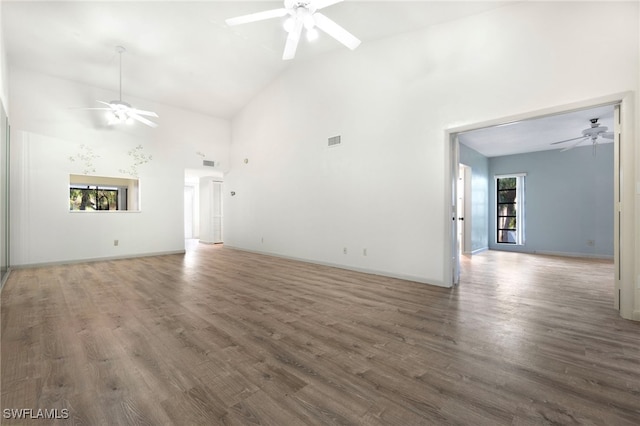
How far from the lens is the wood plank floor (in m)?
1.49

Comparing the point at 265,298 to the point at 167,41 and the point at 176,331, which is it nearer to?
the point at 176,331

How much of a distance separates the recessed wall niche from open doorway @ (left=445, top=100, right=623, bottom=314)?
7156 millimetres

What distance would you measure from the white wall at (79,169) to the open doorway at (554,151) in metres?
6.72

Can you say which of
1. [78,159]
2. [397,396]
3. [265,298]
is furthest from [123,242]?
[397,396]

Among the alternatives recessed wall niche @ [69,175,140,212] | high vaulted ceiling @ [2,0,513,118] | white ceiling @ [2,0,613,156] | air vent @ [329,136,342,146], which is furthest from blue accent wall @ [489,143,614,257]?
recessed wall niche @ [69,175,140,212]

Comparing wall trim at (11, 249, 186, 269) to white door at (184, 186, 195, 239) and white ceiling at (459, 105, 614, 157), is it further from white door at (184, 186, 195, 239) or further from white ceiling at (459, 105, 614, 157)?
white ceiling at (459, 105, 614, 157)

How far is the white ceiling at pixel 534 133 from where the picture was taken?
527 centimetres

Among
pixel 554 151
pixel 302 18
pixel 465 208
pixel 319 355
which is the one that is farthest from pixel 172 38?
pixel 554 151

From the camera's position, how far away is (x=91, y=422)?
1.39 metres

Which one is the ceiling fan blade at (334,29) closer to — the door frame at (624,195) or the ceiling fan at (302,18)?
the ceiling fan at (302,18)

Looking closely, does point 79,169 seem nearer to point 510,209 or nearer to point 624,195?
point 624,195

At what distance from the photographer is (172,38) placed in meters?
5.01

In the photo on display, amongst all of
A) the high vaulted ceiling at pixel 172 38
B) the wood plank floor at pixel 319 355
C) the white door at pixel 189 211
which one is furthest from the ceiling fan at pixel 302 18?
the white door at pixel 189 211

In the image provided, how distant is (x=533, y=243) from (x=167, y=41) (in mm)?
10427
